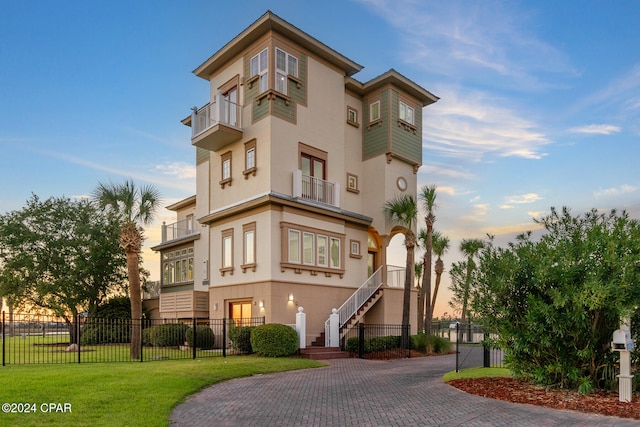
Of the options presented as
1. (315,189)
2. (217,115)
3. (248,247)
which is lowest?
(248,247)

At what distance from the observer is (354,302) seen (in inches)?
875

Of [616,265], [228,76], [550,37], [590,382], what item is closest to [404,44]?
[550,37]

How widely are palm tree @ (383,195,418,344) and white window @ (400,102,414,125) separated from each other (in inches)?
172

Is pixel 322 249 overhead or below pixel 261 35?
below

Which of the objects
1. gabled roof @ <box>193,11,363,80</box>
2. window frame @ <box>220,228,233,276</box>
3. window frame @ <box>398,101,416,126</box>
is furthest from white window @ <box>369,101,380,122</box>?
window frame @ <box>220,228,233,276</box>

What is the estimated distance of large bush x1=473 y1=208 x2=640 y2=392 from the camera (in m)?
9.70

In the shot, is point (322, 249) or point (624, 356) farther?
point (322, 249)

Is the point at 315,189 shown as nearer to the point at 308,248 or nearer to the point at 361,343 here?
the point at 308,248

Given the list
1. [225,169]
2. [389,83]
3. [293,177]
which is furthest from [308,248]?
[389,83]

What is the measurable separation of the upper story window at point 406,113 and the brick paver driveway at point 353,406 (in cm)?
1614

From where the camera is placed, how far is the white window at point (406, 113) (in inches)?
1020

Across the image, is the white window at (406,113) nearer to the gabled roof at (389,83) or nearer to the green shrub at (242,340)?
the gabled roof at (389,83)

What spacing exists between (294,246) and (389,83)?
10.0 meters

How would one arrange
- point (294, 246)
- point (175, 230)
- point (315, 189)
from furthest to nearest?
1. point (175, 230)
2. point (315, 189)
3. point (294, 246)
